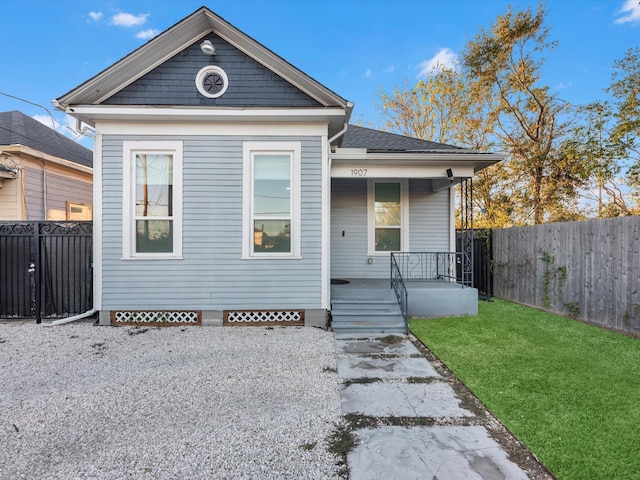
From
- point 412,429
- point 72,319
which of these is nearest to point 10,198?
point 72,319

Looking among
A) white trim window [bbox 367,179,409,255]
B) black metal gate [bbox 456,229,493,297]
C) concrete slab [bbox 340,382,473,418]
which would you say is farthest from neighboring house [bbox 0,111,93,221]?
black metal gate [bbox 456,229,493,297]

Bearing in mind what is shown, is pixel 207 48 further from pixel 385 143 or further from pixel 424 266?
pixel 424 266

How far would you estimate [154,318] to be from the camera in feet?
18.9

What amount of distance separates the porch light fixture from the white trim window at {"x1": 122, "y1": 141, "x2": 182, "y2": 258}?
5.48ft

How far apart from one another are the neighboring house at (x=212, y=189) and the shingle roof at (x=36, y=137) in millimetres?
4808

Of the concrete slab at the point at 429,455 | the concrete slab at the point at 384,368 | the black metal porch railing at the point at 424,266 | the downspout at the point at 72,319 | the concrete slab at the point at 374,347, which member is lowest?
the concrete slab at the point at 374,347

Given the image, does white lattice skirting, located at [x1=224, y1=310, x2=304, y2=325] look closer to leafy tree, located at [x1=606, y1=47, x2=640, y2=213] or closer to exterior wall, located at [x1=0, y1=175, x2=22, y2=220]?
exterior wall, located at [x1=0, y1=175, x2=22, y2=220]

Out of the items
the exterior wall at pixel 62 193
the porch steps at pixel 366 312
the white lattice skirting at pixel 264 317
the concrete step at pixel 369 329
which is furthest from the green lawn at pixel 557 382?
the exterior wall at pixel 62 193

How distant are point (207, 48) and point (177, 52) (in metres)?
0.70

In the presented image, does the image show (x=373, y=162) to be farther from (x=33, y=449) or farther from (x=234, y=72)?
(x=33, y=449)

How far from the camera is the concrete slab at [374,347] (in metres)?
4.49

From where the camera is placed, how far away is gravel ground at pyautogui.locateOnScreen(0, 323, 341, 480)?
219 cm

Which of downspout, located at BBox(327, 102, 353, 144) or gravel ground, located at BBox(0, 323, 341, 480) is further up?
downspout, located at BBox(327, 102, 353, 144)

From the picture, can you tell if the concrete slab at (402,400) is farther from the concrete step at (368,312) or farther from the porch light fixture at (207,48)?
the porch light fixture at (207,48)
